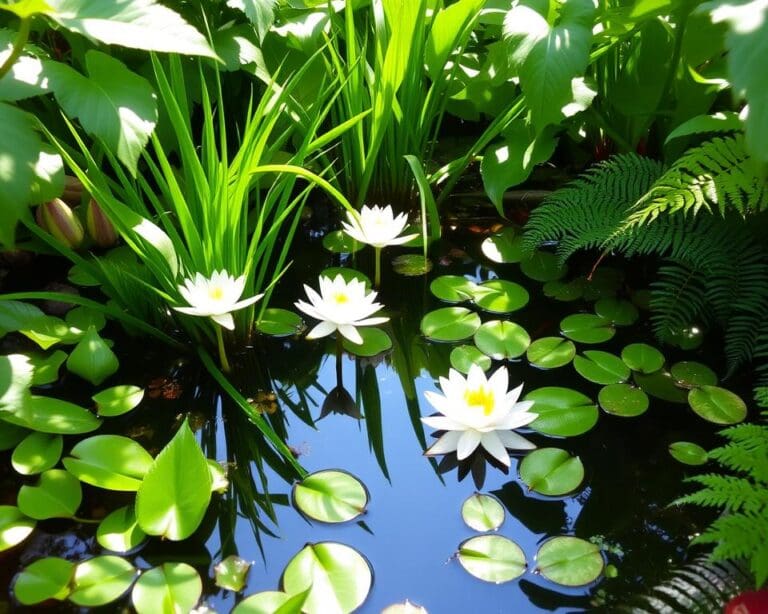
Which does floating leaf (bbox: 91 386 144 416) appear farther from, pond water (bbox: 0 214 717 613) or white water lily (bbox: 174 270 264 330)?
white water lily (bbox: 174 270 264 330)

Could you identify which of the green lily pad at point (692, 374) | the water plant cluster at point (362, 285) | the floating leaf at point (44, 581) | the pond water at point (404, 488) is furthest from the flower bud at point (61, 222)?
the green lily pad at point (692, 374)

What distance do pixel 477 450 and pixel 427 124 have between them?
0.78m

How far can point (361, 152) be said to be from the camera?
1.49 m

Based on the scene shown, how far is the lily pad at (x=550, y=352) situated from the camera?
1.23 m

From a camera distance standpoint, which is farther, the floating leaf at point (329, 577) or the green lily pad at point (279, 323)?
the green lily pad at point (279, 323)

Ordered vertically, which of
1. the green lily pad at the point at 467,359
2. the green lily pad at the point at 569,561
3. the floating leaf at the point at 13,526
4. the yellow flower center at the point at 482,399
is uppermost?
the green lily pad at the point at 467,359

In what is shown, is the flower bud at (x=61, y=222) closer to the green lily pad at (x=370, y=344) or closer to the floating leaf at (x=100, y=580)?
the green lily pad at (x=370, y=344)

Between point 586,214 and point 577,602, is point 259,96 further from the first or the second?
point 577,602

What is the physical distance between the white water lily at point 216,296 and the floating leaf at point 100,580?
37 cm

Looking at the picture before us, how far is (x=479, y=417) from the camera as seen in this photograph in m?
1.03

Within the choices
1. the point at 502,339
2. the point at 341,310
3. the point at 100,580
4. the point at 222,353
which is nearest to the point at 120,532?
the point at 100,580

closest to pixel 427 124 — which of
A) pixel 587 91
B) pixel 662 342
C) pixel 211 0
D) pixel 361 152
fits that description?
pixel 361 152

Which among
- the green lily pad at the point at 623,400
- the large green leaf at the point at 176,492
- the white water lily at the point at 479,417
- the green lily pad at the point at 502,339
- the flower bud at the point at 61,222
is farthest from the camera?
the flower bud at the point at 61,222

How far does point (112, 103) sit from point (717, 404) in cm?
105
